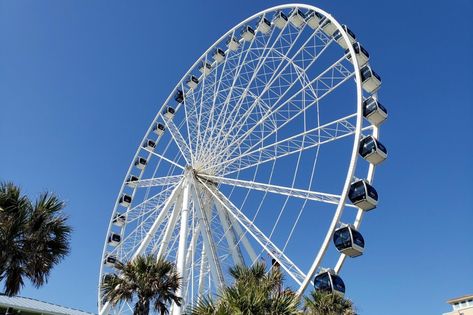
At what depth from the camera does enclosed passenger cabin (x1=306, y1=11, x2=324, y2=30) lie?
85.4 feet

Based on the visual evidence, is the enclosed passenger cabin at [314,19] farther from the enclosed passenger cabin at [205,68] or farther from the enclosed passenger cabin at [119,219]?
the enclosed passenger cabin at [119,219]

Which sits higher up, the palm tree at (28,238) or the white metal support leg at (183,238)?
the white metal support leg at (183,238)

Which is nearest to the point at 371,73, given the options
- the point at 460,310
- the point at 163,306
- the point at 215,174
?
the point at 215,174

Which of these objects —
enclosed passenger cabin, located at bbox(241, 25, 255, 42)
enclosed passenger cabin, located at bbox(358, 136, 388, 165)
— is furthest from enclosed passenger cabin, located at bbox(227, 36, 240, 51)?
enclosed passenger cabin, located at bbox(358, 136, 388, 165)

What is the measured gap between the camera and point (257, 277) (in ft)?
52.5

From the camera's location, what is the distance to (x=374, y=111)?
20891mm

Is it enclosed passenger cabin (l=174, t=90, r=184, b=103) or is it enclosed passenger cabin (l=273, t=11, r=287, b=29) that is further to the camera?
enclosed passenger cabin (l=174, t=90, r=184, b=103)

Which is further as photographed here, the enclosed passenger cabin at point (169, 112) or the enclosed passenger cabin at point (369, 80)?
the enclosed passenger cabin at point (169, 112)

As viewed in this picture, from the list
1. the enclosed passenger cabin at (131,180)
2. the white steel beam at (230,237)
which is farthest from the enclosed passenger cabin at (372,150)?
the enclosed passenger cabin at (131,180)

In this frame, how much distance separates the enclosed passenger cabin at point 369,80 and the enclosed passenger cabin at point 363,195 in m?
5.10

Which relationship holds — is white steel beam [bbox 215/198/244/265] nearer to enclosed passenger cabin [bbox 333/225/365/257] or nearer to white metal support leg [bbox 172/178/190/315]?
white metal support leg [bbox 172/178/190/315]

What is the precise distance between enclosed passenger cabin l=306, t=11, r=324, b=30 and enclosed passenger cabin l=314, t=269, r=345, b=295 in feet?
47.4

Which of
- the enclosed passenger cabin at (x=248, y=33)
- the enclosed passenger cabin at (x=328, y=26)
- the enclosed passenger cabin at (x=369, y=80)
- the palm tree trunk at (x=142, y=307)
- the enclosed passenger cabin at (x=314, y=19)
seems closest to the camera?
the palm tree trunk at (x=142, y=307)

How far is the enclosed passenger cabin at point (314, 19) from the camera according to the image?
26016 millimetres
